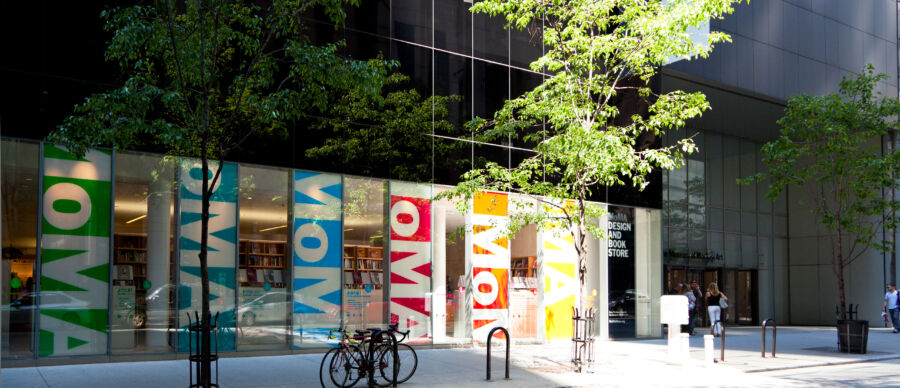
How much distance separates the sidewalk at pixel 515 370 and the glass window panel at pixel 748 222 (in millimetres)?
12112

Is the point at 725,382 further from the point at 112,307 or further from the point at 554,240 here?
the point at 112,307

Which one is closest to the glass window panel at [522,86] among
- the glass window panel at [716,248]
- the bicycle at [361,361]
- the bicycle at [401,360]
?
the bicycle at [401,360]

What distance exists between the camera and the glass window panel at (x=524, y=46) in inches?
755

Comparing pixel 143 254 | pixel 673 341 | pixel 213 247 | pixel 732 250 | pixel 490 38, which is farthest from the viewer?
pixel 732 250

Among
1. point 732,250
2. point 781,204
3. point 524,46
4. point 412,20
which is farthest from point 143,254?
point 781,204

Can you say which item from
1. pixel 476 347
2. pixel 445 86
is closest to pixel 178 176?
pixel 445 86

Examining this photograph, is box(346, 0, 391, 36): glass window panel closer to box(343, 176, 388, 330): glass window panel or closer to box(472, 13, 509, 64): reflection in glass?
box(472, 13, 509, 64): reflection in glass

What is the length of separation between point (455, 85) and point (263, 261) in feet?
21.7

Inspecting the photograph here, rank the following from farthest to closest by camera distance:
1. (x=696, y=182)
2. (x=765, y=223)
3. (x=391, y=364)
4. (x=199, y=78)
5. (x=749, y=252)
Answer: (x=765, y=223) < (x=749, y=252) < (x=696, y=182) < (x=391, y=364) < (x=199, y=78)

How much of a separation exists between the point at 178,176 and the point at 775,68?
2182 centimetres

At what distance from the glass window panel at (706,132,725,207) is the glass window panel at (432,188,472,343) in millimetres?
16059

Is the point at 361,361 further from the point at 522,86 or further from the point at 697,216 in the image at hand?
the point at 697,216

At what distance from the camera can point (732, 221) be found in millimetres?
30688

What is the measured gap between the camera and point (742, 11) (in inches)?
984
